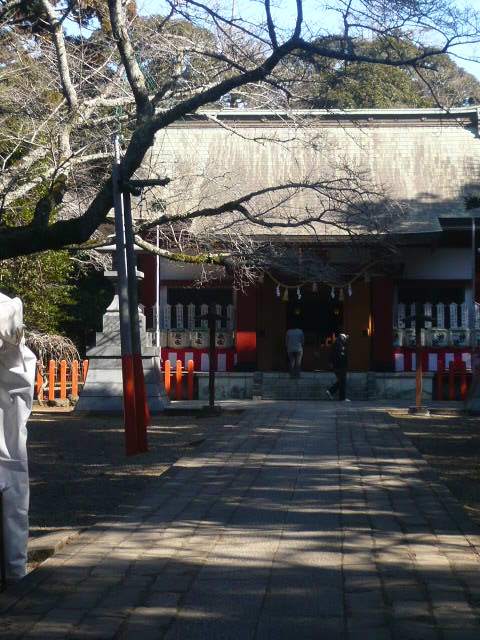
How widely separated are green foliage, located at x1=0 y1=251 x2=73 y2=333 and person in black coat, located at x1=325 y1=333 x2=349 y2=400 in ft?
24.9

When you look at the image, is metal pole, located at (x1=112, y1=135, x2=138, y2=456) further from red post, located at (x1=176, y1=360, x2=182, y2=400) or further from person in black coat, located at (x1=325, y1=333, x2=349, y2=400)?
red post, located at (x1=176, y1=360, x2=182, y2=400)

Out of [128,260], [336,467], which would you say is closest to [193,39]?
[128,260]

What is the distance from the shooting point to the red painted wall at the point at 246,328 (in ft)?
90.0

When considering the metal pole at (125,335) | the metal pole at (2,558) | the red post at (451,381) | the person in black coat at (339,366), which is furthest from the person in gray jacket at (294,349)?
the metal pole at (2,558)

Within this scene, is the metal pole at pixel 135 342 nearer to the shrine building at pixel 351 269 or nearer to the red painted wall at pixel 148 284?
the shrine building at pixel 351 269

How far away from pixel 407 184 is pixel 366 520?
868 inches

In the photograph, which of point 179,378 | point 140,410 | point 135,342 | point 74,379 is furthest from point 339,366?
point 140,410

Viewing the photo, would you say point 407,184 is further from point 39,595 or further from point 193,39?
point 39,595

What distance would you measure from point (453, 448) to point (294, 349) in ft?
41.2

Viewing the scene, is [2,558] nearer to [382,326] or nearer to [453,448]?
[453,448]

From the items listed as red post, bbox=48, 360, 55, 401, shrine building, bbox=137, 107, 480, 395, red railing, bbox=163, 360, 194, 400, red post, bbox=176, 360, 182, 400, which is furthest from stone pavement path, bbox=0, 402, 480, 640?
shrine building, bbox=137, 107, 480, 395

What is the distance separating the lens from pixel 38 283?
24969 millimetres

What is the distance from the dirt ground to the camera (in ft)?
31.9

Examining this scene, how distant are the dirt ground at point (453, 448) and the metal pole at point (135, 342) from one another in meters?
3.84
